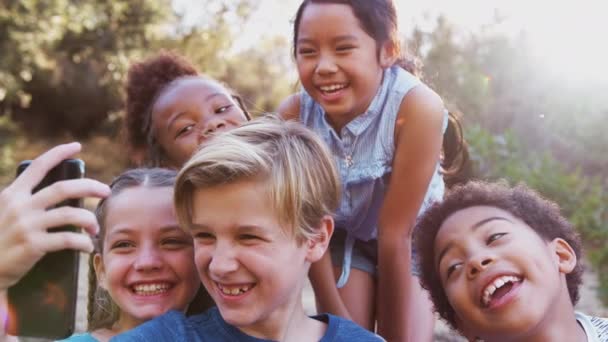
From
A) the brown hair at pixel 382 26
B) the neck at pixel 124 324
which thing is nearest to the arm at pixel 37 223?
the neck at pixel 124 324

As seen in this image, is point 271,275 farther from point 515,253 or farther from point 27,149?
point 27,149

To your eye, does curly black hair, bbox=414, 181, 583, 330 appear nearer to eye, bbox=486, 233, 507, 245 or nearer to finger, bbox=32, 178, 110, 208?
eye, bbox=486, 233, 507, 245

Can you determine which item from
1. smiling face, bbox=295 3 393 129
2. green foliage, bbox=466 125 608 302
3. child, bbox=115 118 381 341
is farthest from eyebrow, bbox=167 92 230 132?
green foliage, bbox=466 125 608 302

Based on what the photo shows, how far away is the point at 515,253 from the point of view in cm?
214

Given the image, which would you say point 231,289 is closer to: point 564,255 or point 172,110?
point 564,255

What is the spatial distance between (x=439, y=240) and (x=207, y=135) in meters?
0.93

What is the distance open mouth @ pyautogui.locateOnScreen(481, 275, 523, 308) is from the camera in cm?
209

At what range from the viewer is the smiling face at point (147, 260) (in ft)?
6.73

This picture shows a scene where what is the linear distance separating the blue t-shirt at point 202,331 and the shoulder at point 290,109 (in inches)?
45.8

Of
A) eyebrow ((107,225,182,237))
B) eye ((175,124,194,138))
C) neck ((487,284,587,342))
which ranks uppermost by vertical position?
eye ((175,124,194,138))

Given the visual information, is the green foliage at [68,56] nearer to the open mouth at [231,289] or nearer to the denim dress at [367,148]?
the denim dress at [367,148]

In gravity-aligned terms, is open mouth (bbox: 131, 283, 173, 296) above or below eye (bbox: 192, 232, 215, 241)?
below

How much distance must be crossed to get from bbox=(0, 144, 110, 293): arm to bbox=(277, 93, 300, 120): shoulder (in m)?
1.49

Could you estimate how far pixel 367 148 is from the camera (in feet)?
9.30
